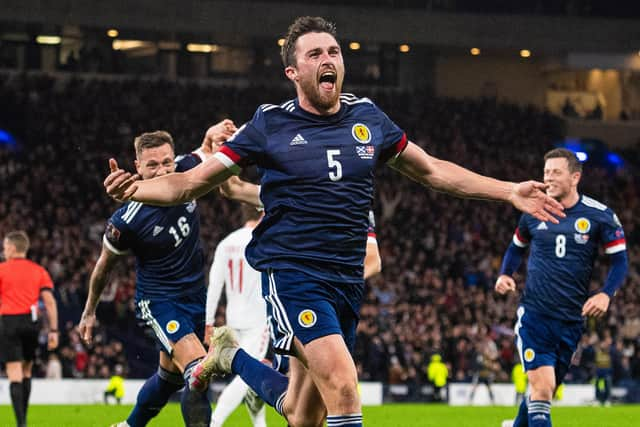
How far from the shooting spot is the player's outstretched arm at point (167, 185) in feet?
21.5

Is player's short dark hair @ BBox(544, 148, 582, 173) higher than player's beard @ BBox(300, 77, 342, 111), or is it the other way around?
player's beard @ BBox(300, 77, 342, 111)

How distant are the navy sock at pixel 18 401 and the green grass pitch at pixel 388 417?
0.80 m

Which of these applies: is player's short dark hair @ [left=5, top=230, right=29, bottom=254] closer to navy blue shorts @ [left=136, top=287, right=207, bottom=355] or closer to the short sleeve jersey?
the short sleeve jersey

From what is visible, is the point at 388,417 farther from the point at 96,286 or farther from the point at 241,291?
the point at 96,286

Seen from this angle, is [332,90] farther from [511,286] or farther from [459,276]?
[459,276]

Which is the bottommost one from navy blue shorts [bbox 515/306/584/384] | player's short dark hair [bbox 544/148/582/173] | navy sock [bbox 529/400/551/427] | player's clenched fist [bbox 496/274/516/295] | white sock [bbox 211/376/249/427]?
white sock [bbox 211/376/249/427]

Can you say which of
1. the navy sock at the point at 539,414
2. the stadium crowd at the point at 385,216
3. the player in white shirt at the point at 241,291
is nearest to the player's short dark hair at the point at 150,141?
the player in white shirt at the point at 241,291

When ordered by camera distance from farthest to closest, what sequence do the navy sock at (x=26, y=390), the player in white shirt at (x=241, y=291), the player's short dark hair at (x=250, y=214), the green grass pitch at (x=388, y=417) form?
1. the green grass pitch at (x=388, y=417)
2. the navy sock at (x=26, y=390)
3. the player in white shirt at (x=241, y=291)
4. the player's short dark hair at (x=250, y=214)

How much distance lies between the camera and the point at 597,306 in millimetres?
10383

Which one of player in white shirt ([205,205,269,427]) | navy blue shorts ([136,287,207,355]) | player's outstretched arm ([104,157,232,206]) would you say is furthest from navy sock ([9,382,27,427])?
player's outstretched arm ([104,157,232,206])

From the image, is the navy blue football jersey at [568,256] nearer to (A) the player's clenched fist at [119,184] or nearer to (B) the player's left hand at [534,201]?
(B) the player's left hand at [534,201]

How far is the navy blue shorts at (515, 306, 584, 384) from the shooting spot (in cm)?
1065

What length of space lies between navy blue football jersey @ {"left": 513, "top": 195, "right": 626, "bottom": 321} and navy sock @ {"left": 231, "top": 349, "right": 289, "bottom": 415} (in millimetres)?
3280

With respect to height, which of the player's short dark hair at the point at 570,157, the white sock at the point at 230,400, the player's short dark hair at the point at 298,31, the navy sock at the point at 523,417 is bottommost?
the white sock at the point at 230,400
